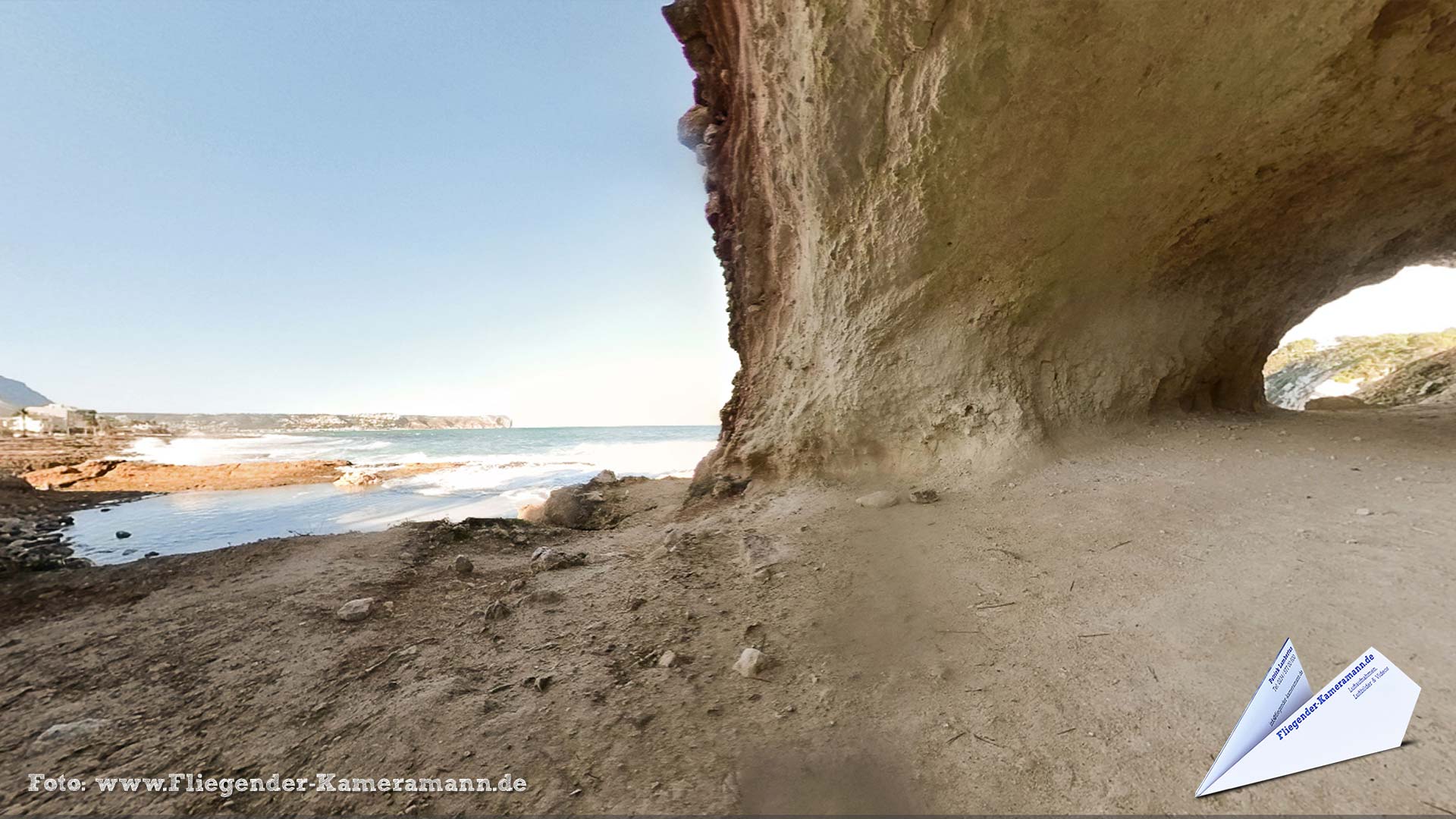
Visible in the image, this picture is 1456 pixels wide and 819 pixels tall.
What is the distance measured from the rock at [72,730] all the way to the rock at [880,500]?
379 centimetres

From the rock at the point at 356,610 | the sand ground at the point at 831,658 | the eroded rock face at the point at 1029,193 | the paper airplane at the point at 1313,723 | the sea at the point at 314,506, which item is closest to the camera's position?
the paper airplane at the point at 1313,723

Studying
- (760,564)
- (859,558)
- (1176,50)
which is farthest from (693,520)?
(1176,50)

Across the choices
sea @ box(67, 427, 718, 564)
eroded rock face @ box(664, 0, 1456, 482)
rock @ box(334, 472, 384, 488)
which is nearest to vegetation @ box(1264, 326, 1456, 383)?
eroded rock face @ box(664, 0, 1456, 482)

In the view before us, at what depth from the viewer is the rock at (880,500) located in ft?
12.4

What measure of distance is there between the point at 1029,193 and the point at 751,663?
362 cm

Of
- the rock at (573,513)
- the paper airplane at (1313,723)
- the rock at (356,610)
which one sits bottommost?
the rock at (573,513)

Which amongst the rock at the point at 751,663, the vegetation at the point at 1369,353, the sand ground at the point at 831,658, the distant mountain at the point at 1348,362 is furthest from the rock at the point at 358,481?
the distant mountain at the point at 1348,362

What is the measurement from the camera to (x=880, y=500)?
3.80 meters

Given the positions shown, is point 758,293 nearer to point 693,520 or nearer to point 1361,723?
point 693,520

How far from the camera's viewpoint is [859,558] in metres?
2.95

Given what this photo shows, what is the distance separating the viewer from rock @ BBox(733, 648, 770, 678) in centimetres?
193

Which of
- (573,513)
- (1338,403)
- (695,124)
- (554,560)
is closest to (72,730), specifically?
(554,560)

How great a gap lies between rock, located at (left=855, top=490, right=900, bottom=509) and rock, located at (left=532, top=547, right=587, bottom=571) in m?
2.04

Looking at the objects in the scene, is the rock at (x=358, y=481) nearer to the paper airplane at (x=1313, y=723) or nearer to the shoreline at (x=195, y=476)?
the shoreline at (x=195, y=476)
